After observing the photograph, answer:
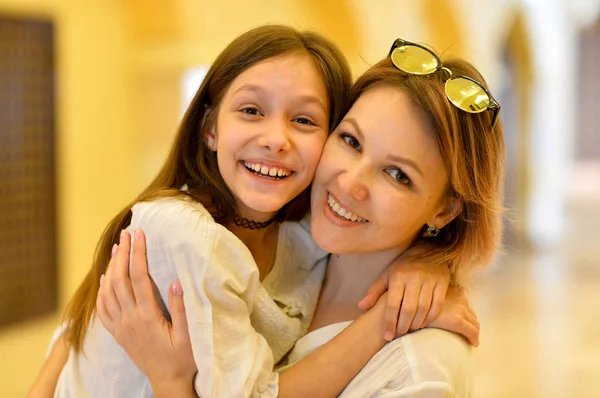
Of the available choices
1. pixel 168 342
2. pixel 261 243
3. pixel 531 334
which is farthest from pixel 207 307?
pixel 531 334

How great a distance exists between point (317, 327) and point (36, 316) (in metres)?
3.89

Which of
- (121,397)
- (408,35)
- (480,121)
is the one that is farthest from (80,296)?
(408,35)

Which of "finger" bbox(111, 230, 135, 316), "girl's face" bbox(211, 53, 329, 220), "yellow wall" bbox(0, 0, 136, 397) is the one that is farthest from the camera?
"yellow wall" bbox(0, 0, 136, 397)

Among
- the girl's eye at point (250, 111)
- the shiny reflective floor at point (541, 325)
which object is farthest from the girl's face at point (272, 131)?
the shiny reflective floor at point (541, 325)

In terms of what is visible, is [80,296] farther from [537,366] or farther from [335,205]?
[537,366]

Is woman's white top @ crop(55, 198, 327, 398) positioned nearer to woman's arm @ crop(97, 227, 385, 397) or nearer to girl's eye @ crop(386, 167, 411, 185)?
woman's arm @ crop(97, 227, 385, 397)

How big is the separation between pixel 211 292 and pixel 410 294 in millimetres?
552

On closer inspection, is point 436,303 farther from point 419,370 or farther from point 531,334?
point 531,334

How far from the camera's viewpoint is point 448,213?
219cm

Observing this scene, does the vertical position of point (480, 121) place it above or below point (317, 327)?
above

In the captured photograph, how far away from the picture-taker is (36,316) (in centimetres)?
551

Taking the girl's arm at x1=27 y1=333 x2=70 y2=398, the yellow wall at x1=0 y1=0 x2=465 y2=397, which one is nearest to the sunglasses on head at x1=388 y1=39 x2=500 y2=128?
the girl's arm at x1=27 y1=333 x2=70 y2=398

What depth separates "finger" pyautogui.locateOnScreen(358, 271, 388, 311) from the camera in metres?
2.11

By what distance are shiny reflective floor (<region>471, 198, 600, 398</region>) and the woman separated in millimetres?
4515
